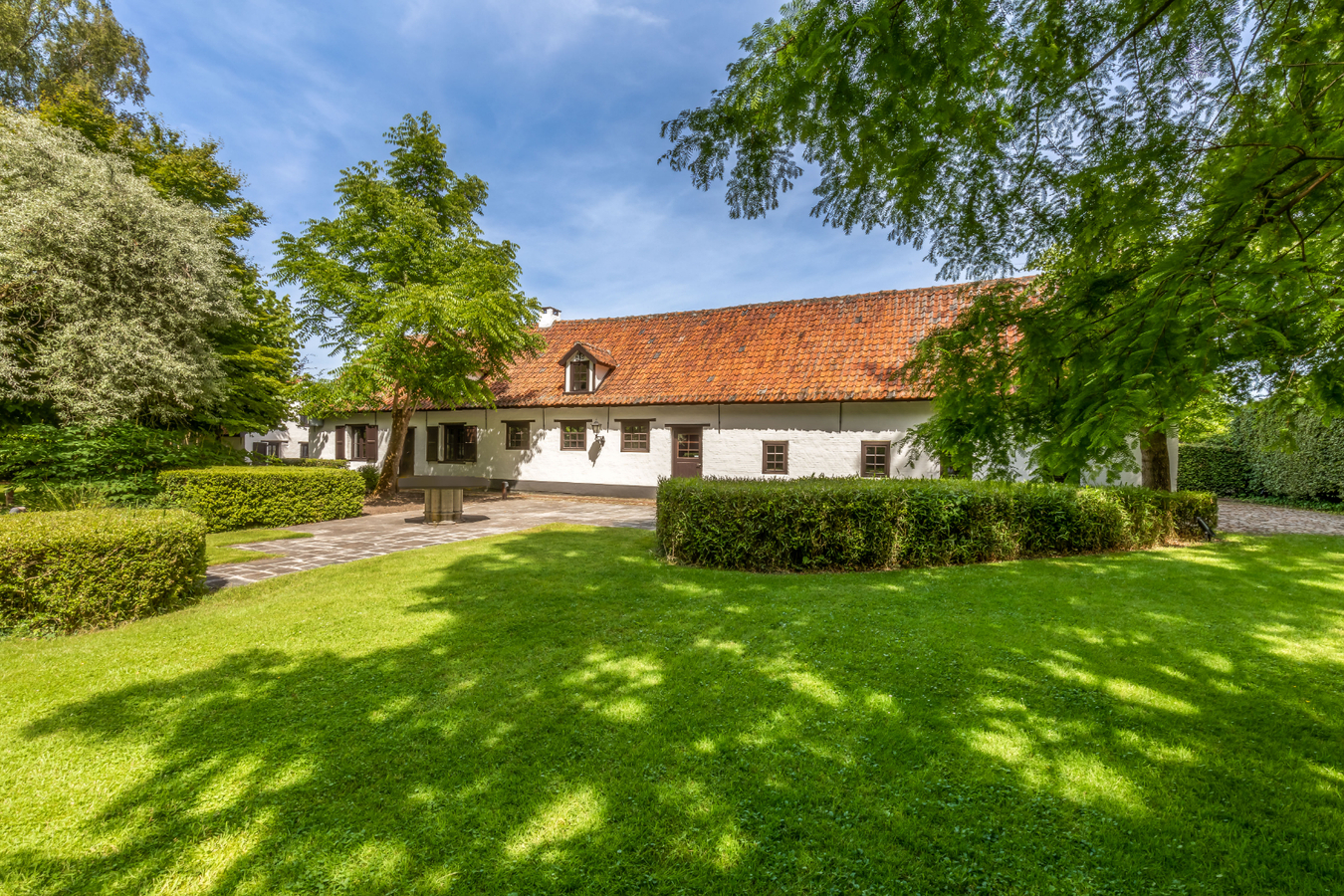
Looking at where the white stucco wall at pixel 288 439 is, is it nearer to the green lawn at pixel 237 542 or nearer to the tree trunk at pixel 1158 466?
the green lawn at pixel 237 542

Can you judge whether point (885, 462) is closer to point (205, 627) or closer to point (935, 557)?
point (935, 557)

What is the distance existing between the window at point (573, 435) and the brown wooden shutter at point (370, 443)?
9.38 m

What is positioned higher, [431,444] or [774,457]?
[431,444]

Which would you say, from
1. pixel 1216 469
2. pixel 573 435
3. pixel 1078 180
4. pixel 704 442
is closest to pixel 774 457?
pixel 704 442

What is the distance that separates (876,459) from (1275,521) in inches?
409

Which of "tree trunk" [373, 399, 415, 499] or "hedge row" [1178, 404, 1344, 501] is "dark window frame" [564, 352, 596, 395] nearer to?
"tree trunk" [373, 399, 415, 499]

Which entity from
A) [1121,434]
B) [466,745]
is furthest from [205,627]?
[1121,434]

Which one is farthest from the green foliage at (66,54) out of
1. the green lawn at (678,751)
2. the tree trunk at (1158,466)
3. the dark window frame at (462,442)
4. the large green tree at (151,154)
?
the tree trunk at (1158,466)

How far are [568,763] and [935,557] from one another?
22.4 feet

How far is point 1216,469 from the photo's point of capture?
20203 mm

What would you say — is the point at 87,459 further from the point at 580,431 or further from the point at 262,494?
the point at 580,431

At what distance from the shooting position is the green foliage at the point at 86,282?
9.62 meters

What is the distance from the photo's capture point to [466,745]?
126 inches

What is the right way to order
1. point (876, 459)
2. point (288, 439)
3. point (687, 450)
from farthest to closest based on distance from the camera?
point (288, 439) < point (687, 450) < point (876, 459)
